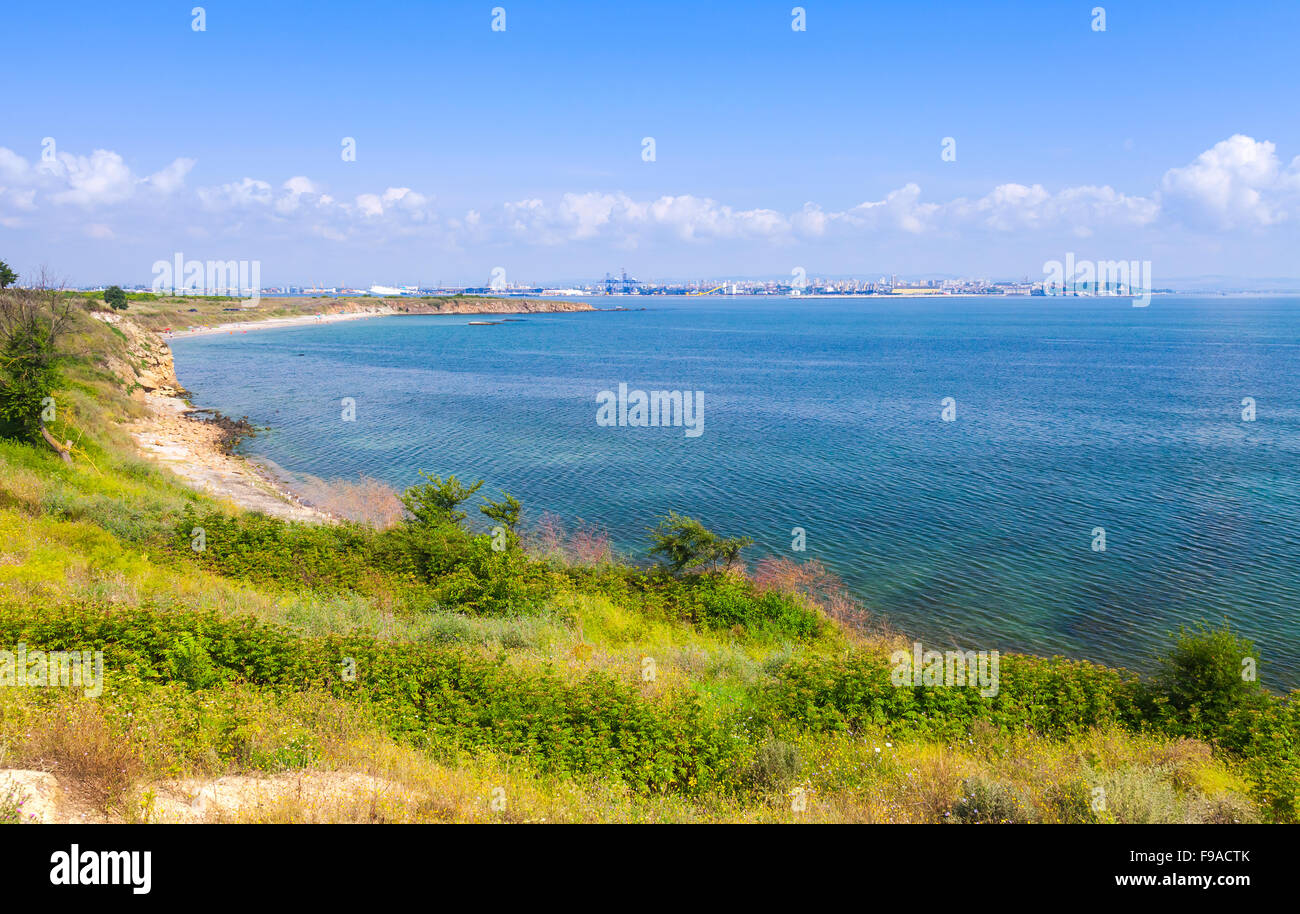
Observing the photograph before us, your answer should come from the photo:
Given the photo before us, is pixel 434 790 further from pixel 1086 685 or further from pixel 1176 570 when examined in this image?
pixel 1176 570

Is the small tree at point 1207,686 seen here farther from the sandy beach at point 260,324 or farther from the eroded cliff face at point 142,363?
the sandy beach at point 260,324

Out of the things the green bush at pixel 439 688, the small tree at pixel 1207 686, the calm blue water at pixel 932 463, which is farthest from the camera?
the calm blue water at pixel 932 463

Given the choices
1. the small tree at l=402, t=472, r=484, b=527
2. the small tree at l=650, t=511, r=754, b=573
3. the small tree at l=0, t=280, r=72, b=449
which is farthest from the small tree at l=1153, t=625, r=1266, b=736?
the small tree at l=0, t=280, r=72, b=449

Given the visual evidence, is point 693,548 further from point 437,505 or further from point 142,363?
point 142,363

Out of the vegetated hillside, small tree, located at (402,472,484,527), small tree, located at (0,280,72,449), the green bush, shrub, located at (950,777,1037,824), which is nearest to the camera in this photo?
shrub, located at (950,777,1037,824)

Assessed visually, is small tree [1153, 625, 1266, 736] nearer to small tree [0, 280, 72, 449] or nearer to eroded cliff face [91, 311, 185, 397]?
small tree [0, 280, 72, 449]

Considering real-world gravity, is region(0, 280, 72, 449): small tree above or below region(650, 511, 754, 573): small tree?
above

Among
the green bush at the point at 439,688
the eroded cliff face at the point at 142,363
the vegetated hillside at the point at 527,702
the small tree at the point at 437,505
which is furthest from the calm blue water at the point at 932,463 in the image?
the green bush at the point at 439,688
